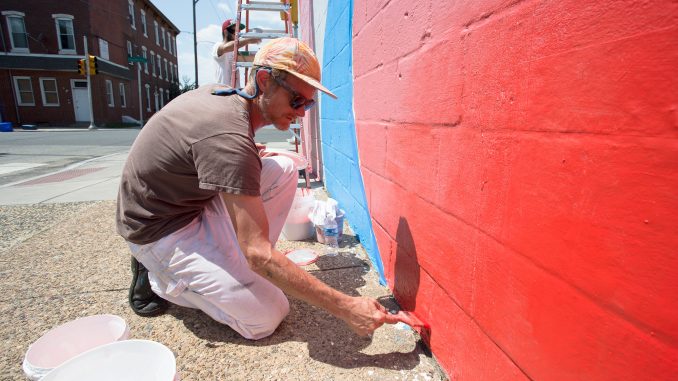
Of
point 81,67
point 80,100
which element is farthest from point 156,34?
point 81,67

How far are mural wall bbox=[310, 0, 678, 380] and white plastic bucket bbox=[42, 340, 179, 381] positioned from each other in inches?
45.4

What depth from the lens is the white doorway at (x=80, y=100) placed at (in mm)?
22719

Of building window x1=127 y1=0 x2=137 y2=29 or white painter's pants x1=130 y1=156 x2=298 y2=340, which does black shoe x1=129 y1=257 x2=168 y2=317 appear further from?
building window x1=127 y1=0 x2=137 y2=29

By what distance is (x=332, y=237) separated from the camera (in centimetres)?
284

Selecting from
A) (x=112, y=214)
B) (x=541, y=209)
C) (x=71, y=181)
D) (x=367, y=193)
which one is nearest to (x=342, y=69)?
(x=367, y=193)

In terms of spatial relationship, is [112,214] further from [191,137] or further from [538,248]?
[538,248]

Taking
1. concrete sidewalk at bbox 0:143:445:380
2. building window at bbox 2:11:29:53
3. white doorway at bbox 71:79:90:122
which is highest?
building window at bbox 2:11:29:53

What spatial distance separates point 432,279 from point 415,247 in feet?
0.69

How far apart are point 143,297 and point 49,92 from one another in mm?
27483

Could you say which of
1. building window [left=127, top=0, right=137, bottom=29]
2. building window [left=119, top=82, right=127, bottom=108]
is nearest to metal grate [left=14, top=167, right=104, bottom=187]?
building window [left=119, top=82, right=127, bottom=108]

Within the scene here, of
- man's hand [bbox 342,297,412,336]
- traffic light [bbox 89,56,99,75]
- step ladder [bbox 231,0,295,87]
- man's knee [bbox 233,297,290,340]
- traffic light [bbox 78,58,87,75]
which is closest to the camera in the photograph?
man's hand [bbox 342,297,412,336]

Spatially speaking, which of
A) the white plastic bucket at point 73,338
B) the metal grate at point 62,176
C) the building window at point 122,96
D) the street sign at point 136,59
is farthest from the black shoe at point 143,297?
the building window at point 122,96

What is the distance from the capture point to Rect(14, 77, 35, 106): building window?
2173 cm

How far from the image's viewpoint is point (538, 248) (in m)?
0.94
